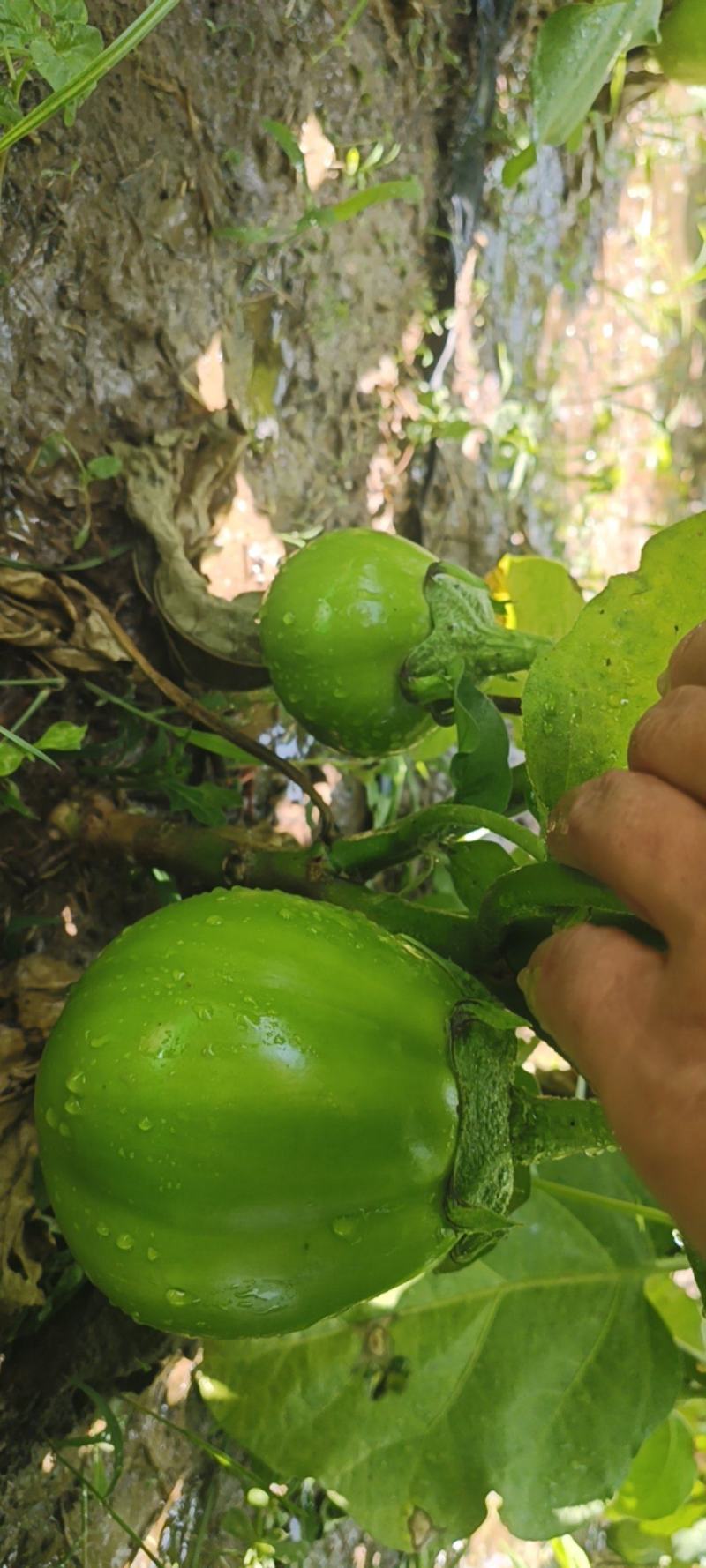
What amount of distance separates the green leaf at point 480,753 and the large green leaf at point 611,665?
9cm

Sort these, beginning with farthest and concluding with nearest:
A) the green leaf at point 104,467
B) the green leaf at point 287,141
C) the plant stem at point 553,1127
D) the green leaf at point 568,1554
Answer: the green leaf at point 568,1554 → the green leaf at point 287,141 → the green leaf at point 104,467 → the plant stem at point 553,1127

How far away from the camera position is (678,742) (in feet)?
1.80

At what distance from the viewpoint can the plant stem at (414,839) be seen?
3.02ft

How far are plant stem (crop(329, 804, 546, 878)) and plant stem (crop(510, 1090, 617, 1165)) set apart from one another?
7.4 inches

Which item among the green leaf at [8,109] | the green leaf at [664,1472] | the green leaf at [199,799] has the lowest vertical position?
the green leaf at [664,1472]

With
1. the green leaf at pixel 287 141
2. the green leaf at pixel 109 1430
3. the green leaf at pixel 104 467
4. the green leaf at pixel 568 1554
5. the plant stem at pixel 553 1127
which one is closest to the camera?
the plant stem at pixel 553 1127

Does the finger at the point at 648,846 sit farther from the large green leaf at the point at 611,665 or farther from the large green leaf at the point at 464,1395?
the large green leaf at the point at 464,1395

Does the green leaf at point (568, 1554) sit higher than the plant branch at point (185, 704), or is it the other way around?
the plant branch at point (185, 704)

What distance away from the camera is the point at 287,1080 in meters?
0.74

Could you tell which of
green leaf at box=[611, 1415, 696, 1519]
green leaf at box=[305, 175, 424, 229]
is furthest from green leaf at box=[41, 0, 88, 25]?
green leaf at box=[611, 1415, 696, 1519]

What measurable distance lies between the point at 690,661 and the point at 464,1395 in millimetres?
945

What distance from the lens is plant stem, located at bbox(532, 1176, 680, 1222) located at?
4.12ft

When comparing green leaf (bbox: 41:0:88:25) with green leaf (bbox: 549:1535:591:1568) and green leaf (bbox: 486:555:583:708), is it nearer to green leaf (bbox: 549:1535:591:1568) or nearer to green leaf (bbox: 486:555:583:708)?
green leaf (bbox: 486:555:583:708)

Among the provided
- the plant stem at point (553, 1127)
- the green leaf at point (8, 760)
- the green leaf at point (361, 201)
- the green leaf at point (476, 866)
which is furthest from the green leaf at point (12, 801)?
the green leaf at point (361, 201)
